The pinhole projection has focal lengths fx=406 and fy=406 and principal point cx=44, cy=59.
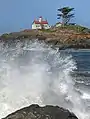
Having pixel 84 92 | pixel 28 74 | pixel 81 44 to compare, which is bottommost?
pixel 81 44

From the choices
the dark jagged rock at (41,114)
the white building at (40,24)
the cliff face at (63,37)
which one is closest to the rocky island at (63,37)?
the cliff face at (63,37)

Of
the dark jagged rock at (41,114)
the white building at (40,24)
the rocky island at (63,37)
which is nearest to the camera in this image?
the dark jagged rock at (41,114)

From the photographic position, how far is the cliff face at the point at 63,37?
8281 cm

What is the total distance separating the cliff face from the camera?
272 feet

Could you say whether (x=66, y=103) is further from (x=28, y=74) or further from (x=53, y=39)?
(x=53, y=39)

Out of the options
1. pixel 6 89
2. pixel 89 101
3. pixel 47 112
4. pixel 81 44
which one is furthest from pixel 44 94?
pixel 81 44

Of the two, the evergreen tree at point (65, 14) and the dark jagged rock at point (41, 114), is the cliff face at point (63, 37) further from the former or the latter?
the dark jagged rock at point (41, 114)

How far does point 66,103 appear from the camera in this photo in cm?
1098

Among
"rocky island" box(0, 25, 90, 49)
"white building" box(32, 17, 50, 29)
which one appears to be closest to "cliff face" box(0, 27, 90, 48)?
"rocky island" box(0, 25, 90, 49)

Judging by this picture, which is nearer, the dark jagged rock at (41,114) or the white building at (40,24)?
the dark jagged rock at (41,114)

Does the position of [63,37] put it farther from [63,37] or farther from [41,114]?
[41,114]

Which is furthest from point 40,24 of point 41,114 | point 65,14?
point 41,114

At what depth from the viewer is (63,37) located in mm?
88500

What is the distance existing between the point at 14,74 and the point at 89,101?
268 centimetres
